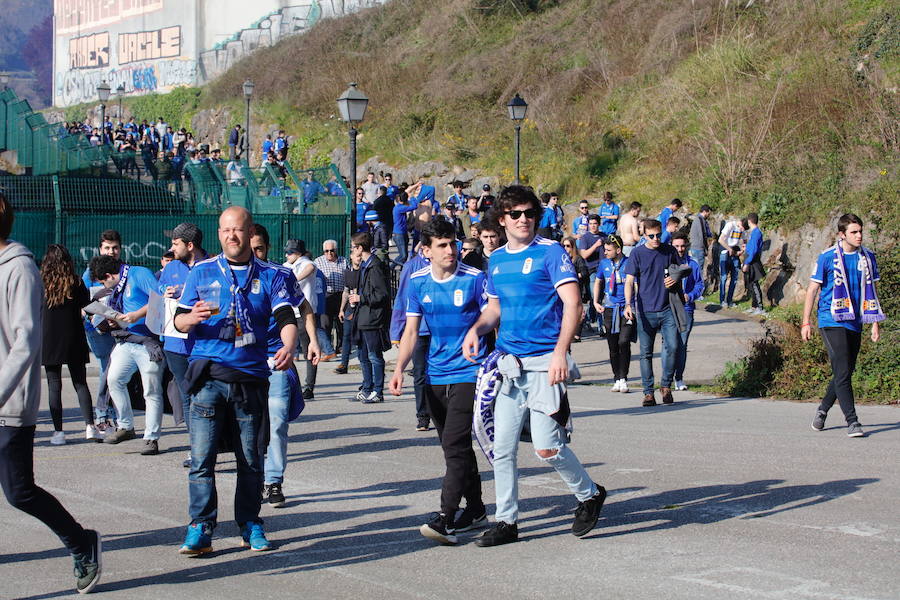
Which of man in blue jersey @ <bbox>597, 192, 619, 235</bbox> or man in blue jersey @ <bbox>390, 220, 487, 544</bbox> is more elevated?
man in blue jersey @ <bbox>597, 192, 619, 235</bbox>

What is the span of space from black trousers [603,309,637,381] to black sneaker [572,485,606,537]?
22.9 ft

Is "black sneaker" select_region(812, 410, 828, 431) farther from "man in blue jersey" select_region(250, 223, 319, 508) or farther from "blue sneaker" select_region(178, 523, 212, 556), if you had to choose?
"blue sneaker" select_region(178, 523, 212, 556)

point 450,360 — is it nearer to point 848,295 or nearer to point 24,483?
point 24,483

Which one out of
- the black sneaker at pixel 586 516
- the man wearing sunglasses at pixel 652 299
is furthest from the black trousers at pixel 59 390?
the man wearing sunglasses at pixel 652 299

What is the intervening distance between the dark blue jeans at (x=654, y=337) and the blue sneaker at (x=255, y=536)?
6.94 m

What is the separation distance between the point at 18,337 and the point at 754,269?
17722 millimetres

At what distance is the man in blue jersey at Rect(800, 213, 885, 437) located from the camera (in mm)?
9609

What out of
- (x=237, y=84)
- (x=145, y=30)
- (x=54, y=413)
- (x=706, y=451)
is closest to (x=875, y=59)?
(x=706, y=451)

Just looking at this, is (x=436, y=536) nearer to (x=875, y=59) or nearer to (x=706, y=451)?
(x=706, y=451)

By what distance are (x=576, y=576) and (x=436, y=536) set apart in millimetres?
987

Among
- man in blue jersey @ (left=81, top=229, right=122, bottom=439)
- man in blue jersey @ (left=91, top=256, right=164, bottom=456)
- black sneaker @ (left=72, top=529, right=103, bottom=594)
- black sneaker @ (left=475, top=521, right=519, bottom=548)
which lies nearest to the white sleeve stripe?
black sneaker @ (left=475, top=521, right=519, bottom=548)

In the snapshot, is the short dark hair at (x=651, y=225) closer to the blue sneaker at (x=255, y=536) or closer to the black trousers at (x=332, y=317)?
the black trousers at (x=332, y=317)

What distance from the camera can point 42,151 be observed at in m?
32.2

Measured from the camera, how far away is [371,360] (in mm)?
12969
